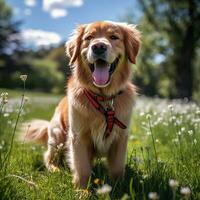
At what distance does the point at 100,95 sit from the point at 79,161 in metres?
0.89

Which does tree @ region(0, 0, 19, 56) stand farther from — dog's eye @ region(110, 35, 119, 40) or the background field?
dog's eye @ region(110, 35, 119, 40)

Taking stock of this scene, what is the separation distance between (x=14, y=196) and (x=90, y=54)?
1.92 m

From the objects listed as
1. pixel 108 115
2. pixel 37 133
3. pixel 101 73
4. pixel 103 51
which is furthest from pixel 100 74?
pixel 37 133

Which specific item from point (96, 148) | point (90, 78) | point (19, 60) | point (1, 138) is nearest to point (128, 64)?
point (90, 78)

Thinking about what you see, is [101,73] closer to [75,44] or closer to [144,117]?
[75,44]

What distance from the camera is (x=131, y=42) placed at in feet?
18.5

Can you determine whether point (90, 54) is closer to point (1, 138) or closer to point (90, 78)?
point (90, 78)

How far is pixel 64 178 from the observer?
4.68 m

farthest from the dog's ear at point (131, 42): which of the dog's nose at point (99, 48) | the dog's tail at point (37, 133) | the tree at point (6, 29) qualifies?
the tree at point (6, 29)

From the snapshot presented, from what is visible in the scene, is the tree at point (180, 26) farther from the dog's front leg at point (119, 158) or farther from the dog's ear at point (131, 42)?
the dog's front leg at point (119, 158)

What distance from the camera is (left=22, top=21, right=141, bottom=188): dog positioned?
5066 millimetres

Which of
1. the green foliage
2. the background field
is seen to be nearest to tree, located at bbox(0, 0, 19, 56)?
the background field

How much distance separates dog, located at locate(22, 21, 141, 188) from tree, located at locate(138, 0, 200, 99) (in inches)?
886

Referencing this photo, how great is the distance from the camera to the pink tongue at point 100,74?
511cm
